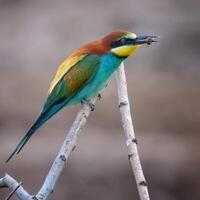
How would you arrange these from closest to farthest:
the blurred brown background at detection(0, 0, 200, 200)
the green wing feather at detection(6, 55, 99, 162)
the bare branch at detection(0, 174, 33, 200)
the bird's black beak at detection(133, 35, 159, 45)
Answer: the bare branch at detection(0, 174, 33, 200) < the bird's black beak at detection(133, 35, 159, 45) < the green wing feather at detection(6, 55, 99, 162) < the blurred brown background at detection(0, 0, 200, 200)

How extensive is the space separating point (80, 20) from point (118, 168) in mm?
1284

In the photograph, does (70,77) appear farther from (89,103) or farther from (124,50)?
(124,50)

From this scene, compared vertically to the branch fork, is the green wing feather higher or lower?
higher

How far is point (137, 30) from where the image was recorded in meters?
5.85

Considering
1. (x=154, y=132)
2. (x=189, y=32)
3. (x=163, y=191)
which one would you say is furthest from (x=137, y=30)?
(x=163, y=191)

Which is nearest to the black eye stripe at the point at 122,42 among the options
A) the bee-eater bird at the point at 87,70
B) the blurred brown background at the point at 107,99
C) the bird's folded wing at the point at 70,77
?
the bee-eater bird at the point at 87,70

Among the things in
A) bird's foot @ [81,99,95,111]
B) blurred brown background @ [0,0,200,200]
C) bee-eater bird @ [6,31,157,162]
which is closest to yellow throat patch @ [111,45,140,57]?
bee-eater bird @ [6,31,157,162]

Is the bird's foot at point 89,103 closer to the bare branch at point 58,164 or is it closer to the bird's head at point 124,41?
the bird's head at point 124,41

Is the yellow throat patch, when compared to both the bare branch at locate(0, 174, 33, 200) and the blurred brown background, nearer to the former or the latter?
the bare branch at locate(0, 174, 33, 200)

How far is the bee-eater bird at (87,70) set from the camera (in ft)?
6.27

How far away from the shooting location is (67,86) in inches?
82.0

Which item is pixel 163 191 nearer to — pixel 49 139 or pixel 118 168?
pixel 118 168

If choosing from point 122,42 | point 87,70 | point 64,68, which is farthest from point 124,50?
point 87,70

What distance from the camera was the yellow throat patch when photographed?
1.91m
